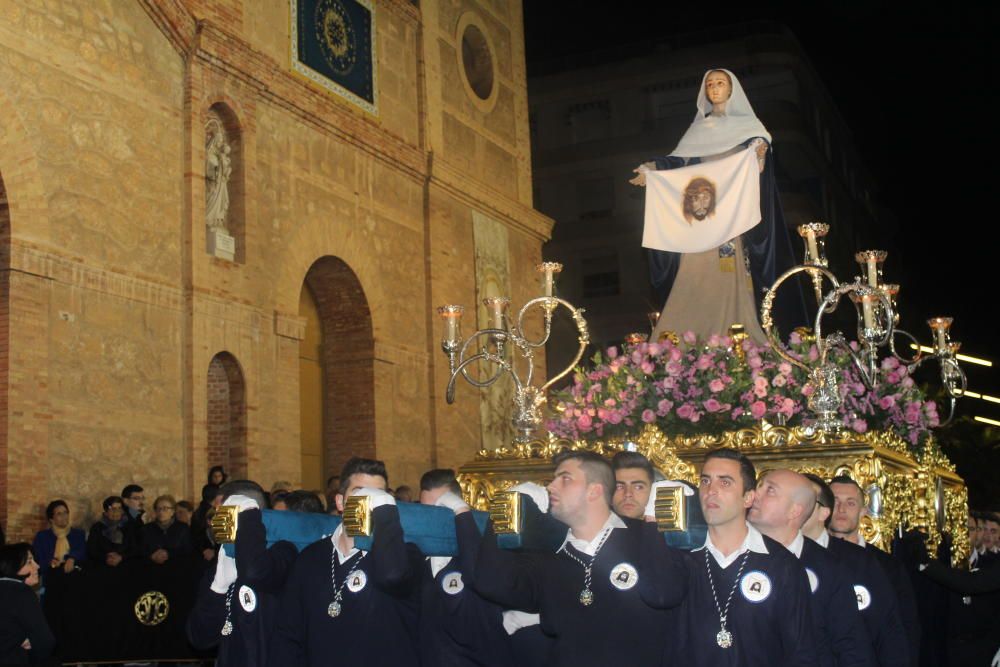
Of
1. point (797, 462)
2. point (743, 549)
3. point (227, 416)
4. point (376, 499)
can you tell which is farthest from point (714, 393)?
point (227, 416)

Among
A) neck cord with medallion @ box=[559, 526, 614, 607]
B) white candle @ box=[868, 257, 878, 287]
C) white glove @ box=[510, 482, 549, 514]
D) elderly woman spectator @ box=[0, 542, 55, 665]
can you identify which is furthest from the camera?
white candle @ box=[868, 257, 878, 287]

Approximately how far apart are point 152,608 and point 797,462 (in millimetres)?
6574

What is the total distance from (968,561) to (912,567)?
2.49 meters

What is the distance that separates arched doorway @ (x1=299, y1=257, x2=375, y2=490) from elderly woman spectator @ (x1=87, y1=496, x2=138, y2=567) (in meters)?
6.57

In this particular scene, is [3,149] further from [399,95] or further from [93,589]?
[399,95]

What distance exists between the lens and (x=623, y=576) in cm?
513

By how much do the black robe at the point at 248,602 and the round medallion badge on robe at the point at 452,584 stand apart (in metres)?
0.71

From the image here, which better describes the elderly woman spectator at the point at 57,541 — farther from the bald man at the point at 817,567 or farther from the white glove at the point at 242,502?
the bald man at the point at 817,567

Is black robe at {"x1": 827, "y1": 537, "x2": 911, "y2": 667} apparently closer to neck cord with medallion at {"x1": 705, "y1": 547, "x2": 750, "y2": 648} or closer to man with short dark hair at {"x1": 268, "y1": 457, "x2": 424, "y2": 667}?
neck cord with medallion at {"x1": 705, "y1": 547, "x2": 750, "y2": 648}

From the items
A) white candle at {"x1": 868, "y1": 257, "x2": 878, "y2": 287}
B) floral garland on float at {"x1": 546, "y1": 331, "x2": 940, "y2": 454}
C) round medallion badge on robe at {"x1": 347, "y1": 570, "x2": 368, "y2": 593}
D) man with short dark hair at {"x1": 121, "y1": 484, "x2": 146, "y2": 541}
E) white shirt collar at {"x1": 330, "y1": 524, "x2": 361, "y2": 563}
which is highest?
white candle at {"x1": 868, "y1": 257, "x2": 878, "y2": 287}

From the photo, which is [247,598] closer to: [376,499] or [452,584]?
[452,584]

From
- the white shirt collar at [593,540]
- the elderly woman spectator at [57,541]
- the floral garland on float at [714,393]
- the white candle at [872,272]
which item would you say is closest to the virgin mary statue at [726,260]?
the floral garland on float at [714,393]

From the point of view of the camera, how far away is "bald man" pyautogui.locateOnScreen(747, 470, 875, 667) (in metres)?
5.29

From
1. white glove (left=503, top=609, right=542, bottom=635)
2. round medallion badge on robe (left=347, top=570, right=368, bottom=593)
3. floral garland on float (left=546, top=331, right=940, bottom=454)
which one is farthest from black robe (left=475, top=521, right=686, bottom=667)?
floral garland on float (left=546, top=331, right=940, bottom=454)
